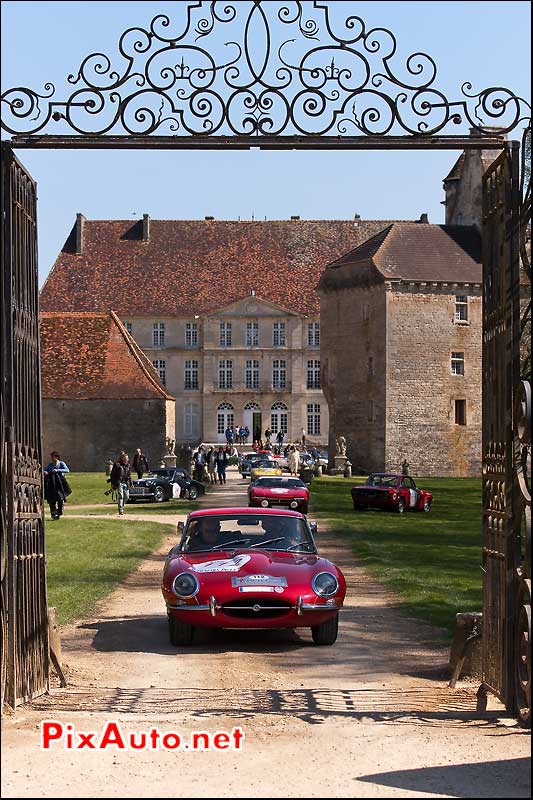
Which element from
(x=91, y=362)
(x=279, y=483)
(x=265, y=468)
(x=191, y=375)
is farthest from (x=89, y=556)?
(x=191, y=375)

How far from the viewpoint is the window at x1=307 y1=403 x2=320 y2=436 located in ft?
332

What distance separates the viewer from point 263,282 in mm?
100438

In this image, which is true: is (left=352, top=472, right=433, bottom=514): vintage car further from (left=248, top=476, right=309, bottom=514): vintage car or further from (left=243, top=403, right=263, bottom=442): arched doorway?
(left=243, top=403, right=263, bottom=442): arched doorway

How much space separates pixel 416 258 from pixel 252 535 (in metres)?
58.3

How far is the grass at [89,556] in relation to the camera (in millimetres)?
16281

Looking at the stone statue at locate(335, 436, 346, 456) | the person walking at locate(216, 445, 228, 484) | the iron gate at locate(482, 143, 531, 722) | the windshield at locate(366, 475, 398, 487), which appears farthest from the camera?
the stone statue at locate(335, 436, 346, 456)

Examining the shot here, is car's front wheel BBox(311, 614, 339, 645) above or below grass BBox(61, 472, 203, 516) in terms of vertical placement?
above

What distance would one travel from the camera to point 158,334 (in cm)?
9994

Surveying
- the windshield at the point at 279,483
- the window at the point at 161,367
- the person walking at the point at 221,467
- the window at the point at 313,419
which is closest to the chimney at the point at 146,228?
the window at the point at 161,367

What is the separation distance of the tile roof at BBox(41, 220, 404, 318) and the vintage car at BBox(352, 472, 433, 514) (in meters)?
60.3

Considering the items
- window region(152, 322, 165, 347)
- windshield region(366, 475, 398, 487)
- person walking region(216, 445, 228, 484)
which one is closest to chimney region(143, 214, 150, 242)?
window region(152, 322, 165, 347)

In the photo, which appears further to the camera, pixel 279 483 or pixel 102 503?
pixel 102 503

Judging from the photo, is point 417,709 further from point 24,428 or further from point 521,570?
point 24,428

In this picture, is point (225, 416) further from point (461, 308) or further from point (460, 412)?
point (461, 308)
